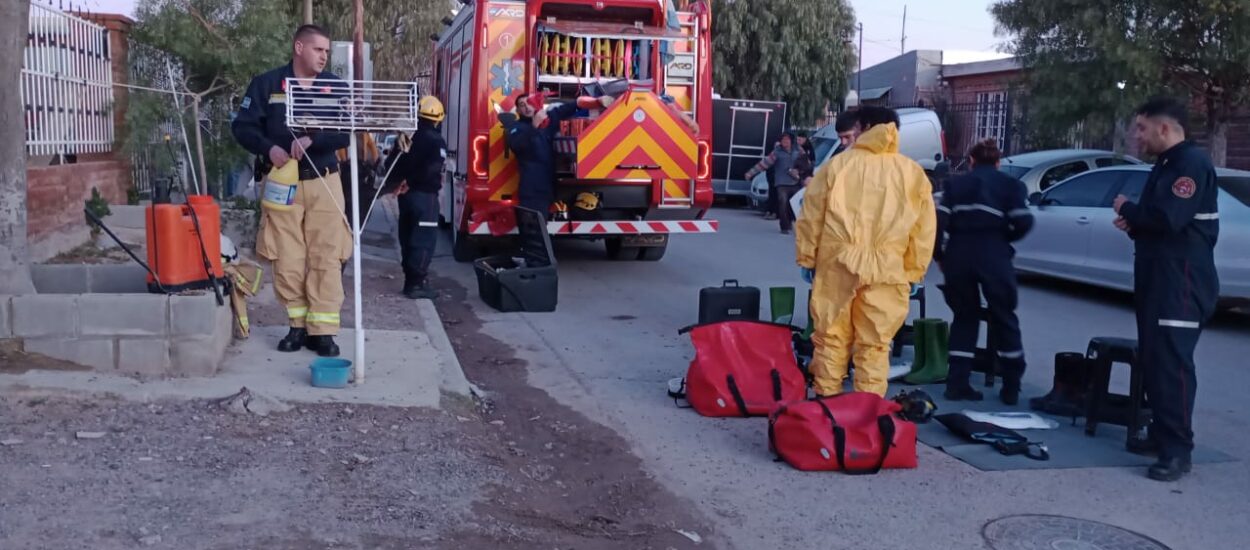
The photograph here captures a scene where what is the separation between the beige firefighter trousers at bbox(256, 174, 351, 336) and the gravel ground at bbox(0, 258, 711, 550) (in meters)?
1.04

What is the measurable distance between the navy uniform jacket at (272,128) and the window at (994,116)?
18888 millimetres

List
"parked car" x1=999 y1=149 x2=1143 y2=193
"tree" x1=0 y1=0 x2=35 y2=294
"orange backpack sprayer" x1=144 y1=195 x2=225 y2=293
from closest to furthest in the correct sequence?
"tree" x1=0 y1=0 x2=35 y2=294 → "orange backpack sprayer" x1=144 y1=195 x2=225 y2=293 → "parked car" x1=999 y1=149 x2=1143 y2=193

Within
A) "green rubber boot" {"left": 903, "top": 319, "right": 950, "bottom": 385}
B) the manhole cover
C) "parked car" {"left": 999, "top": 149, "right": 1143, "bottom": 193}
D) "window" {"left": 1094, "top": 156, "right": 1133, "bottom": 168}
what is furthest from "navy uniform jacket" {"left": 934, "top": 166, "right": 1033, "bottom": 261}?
"window" {"left": 1094, "top": 156, "right": 1133, "bottom": 168}

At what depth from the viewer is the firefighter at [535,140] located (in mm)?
11125

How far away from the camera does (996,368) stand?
24.7 ft

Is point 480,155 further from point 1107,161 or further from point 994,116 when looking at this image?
point 994,116

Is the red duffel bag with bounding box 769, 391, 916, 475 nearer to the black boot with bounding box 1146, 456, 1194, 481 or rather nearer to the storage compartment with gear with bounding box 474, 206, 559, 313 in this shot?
the black boot with bounding box 1146, 456, 1194, 481

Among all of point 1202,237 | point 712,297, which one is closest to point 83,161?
point 712,297

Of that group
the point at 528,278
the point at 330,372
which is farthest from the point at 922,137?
the point at 330,372

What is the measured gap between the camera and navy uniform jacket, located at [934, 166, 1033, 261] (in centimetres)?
708

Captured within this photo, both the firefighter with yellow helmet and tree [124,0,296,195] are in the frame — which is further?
tree [124,0,296,195]

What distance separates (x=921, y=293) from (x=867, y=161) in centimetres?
254

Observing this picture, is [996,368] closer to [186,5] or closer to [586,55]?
[586,55]

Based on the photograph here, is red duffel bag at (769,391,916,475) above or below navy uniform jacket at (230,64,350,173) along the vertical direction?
below
